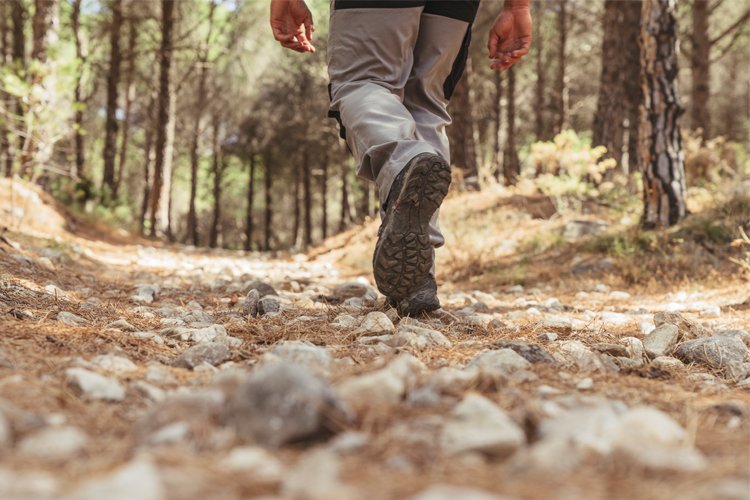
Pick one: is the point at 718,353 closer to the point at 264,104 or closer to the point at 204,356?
the point at 204,356

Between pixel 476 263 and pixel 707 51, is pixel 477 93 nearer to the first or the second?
pixel 707 51

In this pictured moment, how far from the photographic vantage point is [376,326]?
7.48 feet

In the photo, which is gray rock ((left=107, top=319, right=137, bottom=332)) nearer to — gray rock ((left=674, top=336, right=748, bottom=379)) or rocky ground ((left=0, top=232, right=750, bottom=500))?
rocky ground ((left=0, top=232, right=750, bottom=500))

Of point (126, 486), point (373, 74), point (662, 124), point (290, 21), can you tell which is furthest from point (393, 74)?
point (662, 124)

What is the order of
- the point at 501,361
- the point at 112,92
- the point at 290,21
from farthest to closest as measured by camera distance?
the point at 112,92 → the point at 290,21 → the point at 501,361

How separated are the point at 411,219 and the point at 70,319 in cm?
121

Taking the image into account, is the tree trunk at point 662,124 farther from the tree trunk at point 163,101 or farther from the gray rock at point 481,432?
the tree trunk at point 163,101

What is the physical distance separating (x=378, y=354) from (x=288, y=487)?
101cm

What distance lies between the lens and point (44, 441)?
942mm

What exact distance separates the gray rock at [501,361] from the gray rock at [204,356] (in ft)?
2.21

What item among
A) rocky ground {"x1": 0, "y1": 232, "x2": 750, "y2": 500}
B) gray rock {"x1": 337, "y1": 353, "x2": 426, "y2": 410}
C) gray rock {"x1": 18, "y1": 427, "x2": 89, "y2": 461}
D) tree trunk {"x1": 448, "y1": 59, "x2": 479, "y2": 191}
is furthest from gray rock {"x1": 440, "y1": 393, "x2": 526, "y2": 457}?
tree trunk {"x1": 448, "y1": 59, "x2": 479, "y2": 191}

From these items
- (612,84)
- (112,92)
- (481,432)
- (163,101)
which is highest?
(112,92)

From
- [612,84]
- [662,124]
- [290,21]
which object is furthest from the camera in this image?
[612,84]

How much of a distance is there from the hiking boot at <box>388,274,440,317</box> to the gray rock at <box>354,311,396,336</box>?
20 centimetres
